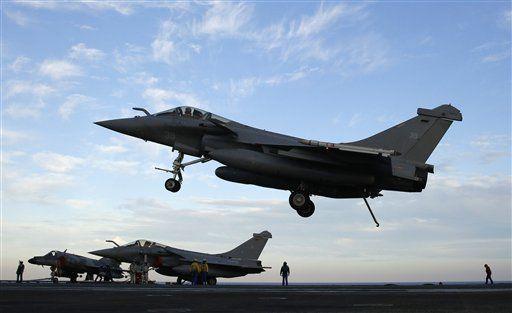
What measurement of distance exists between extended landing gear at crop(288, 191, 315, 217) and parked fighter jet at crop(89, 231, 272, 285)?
63.2 feet

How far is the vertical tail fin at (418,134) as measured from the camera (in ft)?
88.4

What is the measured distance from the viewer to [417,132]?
27.2 metres

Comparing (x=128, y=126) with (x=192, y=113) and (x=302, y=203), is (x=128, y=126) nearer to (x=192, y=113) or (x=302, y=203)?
(x=192, y=113)

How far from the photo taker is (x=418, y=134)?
27.1 metres

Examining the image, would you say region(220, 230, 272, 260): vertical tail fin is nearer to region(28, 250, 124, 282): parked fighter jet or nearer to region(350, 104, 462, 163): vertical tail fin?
region(28, 250, 124, 282): parked fighter jet

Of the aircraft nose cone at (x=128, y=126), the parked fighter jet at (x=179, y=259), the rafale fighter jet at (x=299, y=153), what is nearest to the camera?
the rafale fighter jet at (x=299, y=153)

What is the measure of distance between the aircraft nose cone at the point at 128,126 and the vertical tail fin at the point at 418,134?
33.7 ft

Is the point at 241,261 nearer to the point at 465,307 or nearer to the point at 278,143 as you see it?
the point at 278,143

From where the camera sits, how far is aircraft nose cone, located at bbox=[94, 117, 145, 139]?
89.2 feet

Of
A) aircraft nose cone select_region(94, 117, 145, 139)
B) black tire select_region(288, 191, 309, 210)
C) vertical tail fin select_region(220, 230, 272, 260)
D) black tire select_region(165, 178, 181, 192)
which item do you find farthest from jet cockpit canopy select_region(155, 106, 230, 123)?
vertical tail fin select_region(220, 230, 272, 260)

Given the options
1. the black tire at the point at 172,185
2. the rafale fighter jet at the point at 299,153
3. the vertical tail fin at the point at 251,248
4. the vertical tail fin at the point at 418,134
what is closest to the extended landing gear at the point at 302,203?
the rafale fighter jet at the point at 299,153

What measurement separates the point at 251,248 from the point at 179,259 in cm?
708

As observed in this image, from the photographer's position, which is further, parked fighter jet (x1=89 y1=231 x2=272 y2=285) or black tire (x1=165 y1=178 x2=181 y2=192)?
parked fighter jet (x1=89 y1=231 x2=272 y2=285)

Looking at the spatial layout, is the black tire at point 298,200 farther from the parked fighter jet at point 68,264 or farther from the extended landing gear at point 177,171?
the parked fighter jet at point 68,264
